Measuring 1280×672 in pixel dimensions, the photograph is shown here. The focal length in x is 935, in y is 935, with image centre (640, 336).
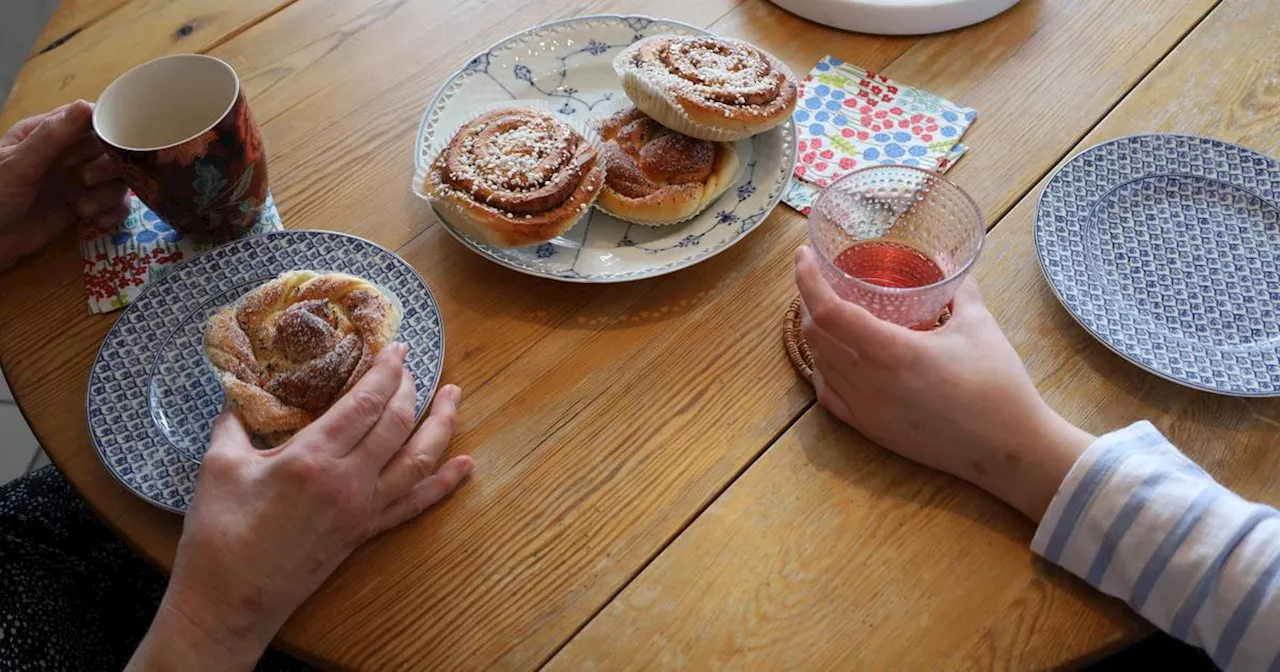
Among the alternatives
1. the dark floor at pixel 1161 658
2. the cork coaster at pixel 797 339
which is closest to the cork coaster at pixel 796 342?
the cork coaster at pixel 797 339

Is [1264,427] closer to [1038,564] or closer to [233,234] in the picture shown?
[1038,564]

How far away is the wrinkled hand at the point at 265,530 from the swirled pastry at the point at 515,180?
26cm

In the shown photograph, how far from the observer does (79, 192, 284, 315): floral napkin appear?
1.03 m

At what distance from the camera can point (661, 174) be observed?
1070mm

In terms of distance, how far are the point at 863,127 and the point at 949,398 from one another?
47cm

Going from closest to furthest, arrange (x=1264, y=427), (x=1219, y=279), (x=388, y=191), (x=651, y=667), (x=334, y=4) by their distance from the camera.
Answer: (x=651, y=667) < (x=1264, y=427) < (x=1219, y=279) < (x=388, y=191) < (x=334, y=4)

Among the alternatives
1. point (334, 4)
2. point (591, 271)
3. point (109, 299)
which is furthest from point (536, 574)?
point (334, 4)

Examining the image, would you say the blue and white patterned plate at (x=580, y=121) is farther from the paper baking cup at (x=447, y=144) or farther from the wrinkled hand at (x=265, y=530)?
the wrinkled hand at (x=265, y=530)

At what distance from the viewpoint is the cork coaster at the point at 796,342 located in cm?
93

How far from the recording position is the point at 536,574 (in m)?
0.80

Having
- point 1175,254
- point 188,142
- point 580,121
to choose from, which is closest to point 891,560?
point 1175,254

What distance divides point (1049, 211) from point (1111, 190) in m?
0.09

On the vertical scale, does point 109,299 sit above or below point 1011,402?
below

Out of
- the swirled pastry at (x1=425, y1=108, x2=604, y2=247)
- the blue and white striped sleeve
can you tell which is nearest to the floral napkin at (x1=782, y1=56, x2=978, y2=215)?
the swirled pastry at (x1=425, y1=108, x2=604, y2=247)
